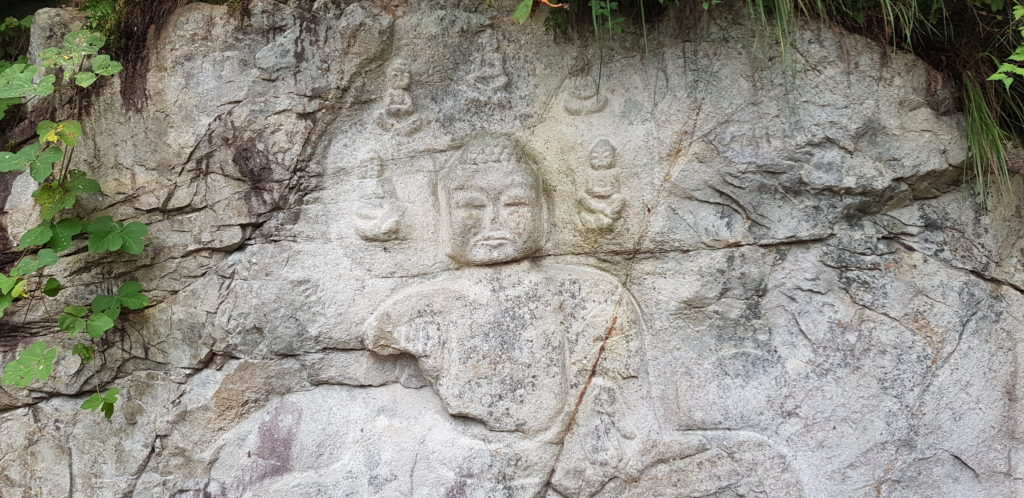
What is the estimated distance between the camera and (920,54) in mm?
2695

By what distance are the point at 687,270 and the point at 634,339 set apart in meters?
0.31

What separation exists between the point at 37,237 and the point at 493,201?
5.13 ft

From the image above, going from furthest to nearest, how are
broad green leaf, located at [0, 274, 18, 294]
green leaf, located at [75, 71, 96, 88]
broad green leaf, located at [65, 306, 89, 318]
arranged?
broad green leaf, located at [65, 306, 89, 318] < broad green leaf, located at [0, 274, 18, 294] < green leaf, located at [75, 71, 96, 88]

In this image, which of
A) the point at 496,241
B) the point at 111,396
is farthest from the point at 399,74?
the point at 111,396

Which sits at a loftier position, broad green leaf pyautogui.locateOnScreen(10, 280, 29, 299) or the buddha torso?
broad green leaf pyautogui.locateOnScreen(10, 280, 29, 299)

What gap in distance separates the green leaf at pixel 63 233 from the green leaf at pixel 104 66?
0.55 metres

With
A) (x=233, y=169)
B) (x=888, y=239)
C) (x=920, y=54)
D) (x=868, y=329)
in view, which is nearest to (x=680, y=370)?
(x=868, y=329)

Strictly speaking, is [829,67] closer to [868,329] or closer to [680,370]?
[868,329]

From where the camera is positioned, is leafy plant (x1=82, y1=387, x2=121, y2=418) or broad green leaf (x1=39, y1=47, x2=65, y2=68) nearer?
broad green leaf (x1=39, y1=47, x2=65, y2=68)

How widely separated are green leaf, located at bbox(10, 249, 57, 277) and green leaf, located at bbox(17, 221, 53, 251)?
0.04 meters

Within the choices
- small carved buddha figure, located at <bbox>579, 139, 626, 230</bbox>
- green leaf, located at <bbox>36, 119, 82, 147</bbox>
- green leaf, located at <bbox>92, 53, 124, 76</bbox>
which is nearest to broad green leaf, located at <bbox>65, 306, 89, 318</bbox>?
green leaf, located at <bbox>36, 119, 82, 147</bbox>

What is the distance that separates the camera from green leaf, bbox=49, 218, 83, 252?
111 inches

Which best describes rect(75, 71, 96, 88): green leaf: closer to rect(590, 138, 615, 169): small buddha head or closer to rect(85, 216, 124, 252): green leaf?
rect(85, 216, 124, 252): green leaf

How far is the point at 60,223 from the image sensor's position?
2.83 metres
